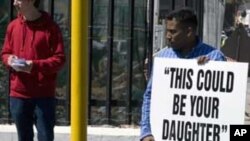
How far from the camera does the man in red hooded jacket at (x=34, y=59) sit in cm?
602

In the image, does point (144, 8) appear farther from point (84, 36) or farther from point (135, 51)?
point (84, 36)

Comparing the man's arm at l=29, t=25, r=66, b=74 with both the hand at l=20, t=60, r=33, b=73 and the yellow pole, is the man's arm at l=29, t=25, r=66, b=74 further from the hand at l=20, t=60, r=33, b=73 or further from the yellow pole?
the yellow pole

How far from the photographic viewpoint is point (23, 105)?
239 inches

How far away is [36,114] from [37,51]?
1.71 ft

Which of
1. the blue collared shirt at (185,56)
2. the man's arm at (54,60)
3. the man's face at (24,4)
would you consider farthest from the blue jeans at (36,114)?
the blue collared shirt at (185,56)

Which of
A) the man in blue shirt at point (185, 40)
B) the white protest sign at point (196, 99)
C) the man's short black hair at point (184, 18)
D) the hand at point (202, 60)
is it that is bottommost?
the white protest sign at point (196, 99)

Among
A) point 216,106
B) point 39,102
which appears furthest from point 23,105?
point 216,106

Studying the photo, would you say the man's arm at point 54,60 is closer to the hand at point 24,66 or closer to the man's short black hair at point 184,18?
the hand at point 24,66

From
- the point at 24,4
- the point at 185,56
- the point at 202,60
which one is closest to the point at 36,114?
the point at 24,4

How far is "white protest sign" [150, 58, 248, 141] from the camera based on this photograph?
4551mm

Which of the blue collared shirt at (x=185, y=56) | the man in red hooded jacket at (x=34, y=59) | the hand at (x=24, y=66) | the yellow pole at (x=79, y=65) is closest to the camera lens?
the yellow pole at (x=79, y=65)

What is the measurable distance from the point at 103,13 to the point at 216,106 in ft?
10.3

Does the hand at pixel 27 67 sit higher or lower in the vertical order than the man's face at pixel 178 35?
lower

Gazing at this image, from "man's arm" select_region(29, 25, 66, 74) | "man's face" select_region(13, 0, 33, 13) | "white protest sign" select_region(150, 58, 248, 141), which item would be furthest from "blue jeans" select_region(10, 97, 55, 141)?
"white protest sign" select_region(150, 58, 248, 141)
